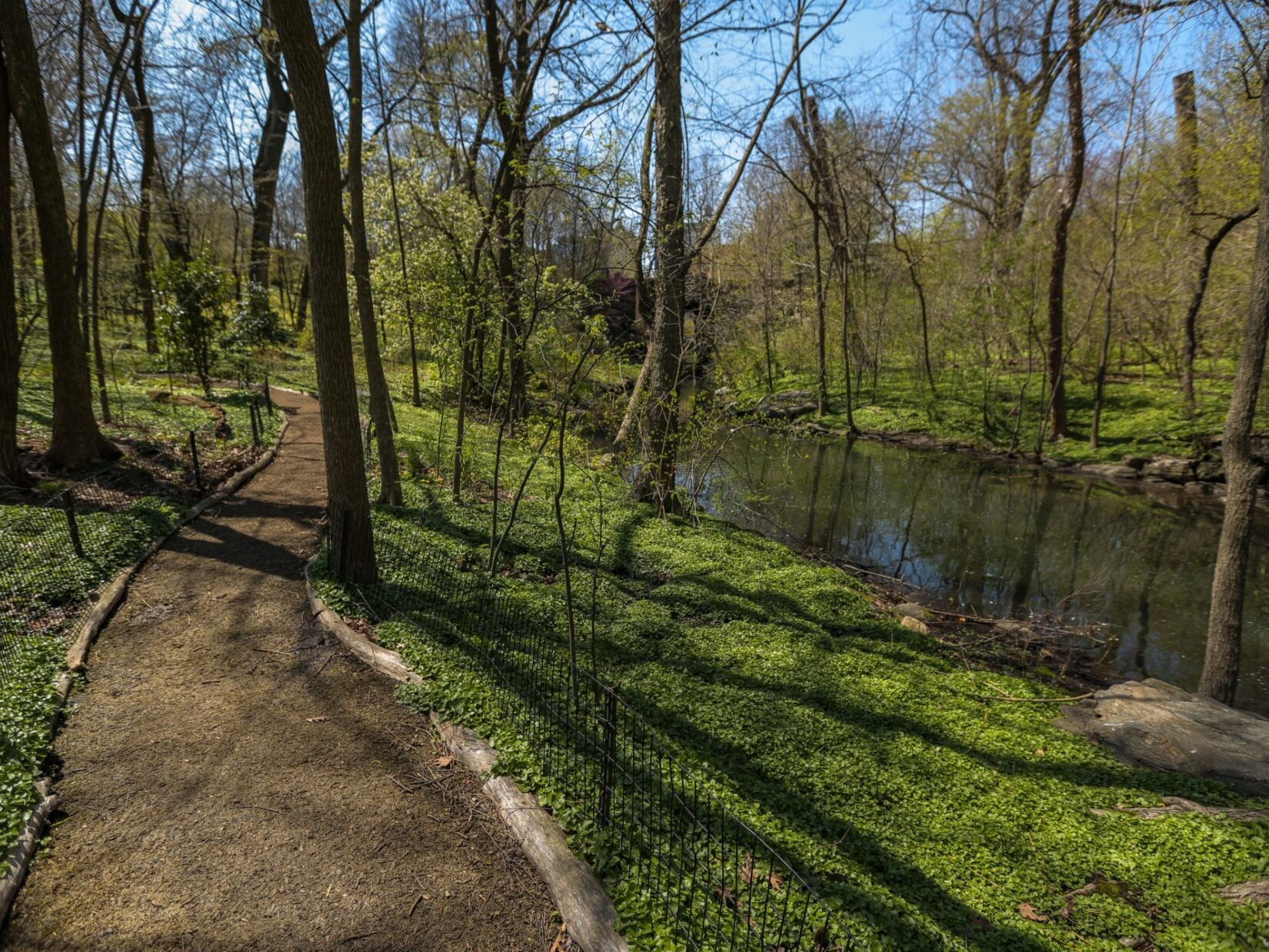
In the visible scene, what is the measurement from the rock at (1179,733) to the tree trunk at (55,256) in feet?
42.7

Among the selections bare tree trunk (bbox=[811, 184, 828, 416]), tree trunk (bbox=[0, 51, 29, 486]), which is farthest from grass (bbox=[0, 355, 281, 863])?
bare tree trunk (bbox=[811, 184, 828, 416])

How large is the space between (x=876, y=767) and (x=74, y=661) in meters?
6.36

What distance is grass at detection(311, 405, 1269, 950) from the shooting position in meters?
3.60

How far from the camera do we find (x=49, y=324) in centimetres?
906

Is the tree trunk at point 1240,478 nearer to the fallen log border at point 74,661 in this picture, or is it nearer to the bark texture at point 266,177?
the fallen log border at point 74,661

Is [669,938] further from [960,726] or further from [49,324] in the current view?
[49,324]

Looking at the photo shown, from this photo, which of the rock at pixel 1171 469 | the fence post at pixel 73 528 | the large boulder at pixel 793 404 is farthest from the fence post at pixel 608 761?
the large boulder at pixel 793 404

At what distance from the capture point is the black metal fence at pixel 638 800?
10.5ft

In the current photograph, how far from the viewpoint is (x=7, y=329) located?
8156 mm

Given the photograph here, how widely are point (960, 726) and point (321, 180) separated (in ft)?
25.5

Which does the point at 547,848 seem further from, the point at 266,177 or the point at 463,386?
the point at 266,177

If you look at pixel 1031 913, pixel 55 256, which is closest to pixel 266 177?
pixel 55 256

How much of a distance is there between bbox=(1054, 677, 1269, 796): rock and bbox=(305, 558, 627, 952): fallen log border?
4.80m

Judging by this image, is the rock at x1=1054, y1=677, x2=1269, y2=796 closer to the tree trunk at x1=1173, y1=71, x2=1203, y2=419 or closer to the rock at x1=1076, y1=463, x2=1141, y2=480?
the tree trunk at x1=1173, y1=71, x2=1203, y2=419
